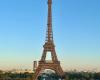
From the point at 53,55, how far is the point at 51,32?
357 centimetres

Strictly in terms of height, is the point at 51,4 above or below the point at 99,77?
above

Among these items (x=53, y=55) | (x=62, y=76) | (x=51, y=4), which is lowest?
(x=62, y=76)

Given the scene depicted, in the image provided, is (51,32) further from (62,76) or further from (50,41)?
(62,76)

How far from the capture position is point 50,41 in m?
46.9

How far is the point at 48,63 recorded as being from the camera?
157 feet

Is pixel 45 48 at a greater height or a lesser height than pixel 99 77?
greater

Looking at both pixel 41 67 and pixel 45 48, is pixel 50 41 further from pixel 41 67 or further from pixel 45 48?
pixel 41 67

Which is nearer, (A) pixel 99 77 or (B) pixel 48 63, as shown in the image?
(B) pixel 48 63

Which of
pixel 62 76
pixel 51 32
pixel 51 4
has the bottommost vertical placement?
pixel 62 76

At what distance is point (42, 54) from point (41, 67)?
205 cm

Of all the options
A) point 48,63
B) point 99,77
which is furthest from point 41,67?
point 99,77

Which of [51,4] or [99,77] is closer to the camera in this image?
[51,4]

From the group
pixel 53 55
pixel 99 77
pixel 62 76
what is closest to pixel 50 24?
pixel 53 55

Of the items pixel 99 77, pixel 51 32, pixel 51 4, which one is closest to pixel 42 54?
pixel 51 32
